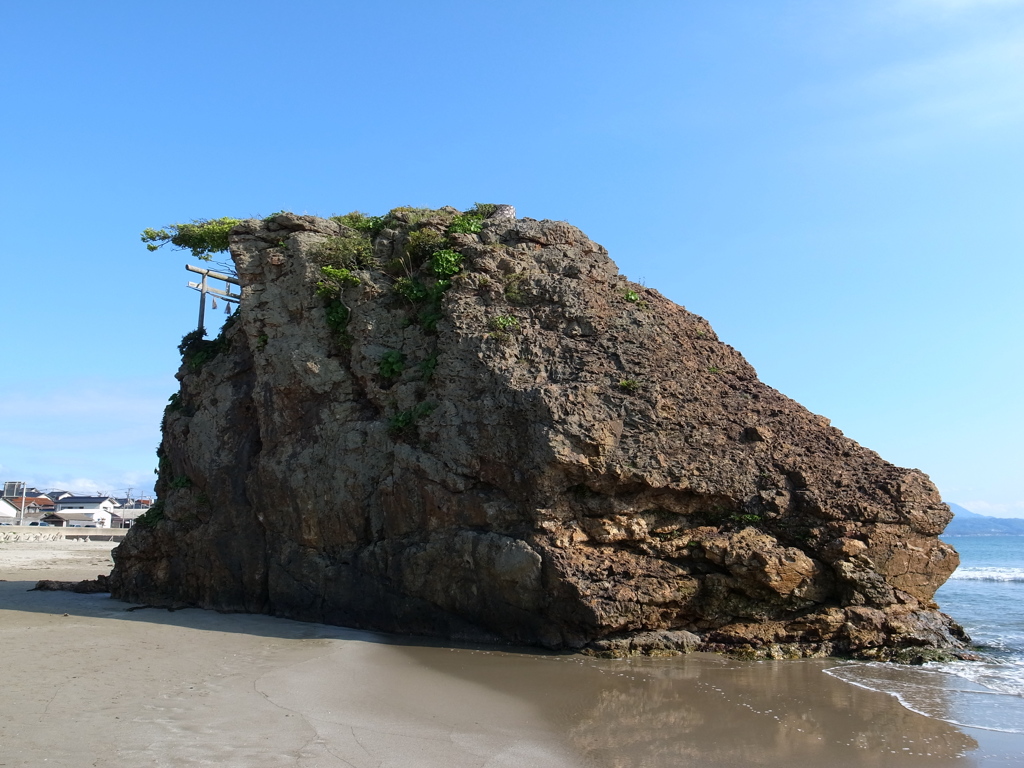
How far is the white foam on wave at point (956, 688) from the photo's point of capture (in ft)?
28.2

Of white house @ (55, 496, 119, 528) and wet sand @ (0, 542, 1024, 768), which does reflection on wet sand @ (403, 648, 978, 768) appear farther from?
white house @ (55, 496, 119, 528)

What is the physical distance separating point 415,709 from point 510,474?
14.2 feet

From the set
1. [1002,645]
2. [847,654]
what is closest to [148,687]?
[847,654]

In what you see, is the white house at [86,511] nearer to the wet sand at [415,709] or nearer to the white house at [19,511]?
the white house at [19,511]

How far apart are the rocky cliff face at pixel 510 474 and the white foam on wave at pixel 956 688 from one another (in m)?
0.77

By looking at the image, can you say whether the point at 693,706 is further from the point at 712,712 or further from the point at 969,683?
the point at 969,683

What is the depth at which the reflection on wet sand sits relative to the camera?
718cm

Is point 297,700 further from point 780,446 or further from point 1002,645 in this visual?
point 1002,645

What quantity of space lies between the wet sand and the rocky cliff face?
0.97m

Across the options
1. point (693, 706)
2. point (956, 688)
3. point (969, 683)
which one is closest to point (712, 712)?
point (693, 706)

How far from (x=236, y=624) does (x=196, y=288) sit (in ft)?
30.0

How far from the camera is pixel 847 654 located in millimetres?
11211

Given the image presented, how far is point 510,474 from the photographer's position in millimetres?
11836

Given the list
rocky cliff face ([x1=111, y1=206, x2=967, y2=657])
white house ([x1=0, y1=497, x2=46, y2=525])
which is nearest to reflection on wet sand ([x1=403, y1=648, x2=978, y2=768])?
rocky cliff face ([x1=111, y1=206, x2=967, y2=657])
